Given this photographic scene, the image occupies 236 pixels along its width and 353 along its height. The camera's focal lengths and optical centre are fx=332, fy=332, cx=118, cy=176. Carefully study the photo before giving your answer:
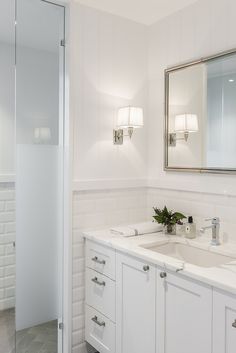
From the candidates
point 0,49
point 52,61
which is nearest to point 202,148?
point 52,61

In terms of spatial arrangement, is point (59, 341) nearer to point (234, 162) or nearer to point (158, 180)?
point (158, 180)

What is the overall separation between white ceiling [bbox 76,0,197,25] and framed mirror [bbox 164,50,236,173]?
1.42 feet

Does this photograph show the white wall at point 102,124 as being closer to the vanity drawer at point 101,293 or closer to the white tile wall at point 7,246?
the vanity drawer at point 101,293

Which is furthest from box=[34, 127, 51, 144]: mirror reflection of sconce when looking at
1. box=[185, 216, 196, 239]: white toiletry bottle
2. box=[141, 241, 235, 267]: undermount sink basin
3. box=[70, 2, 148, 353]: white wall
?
box=[185, 216, 196, 239]: white toiletry bottle

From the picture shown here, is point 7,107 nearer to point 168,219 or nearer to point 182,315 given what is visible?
point 168,219

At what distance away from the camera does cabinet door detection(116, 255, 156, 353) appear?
1.83m

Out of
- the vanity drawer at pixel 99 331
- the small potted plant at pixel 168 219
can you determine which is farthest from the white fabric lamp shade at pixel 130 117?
the vanity drawer at pixel 99 331

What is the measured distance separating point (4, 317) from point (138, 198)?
4.44 ft

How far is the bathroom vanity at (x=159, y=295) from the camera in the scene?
4.86ft

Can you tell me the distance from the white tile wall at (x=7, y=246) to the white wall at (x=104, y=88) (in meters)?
0.57

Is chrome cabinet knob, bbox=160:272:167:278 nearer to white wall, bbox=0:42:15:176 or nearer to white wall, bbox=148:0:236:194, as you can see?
white wall, bbox=148:0:236:194

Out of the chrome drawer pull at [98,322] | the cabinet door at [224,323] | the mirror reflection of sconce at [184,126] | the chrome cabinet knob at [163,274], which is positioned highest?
the mirror reflection of sconce at [184,126]

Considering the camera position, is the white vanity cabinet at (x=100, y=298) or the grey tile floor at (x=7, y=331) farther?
the grey tile floor at (x=7, y=331)

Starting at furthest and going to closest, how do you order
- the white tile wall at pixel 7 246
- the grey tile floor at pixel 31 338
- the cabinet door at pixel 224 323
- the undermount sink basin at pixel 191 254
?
the white tile wall at pixel 7 246 < the grey tile floor at pixel 31 338 < the undermount sink basin at pixel 191 254 < the cabinet door at pixel 224 323
